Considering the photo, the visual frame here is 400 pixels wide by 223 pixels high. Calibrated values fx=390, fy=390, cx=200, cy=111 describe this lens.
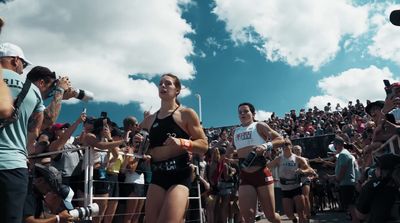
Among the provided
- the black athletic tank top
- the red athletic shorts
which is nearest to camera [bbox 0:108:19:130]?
the black athletic tank top

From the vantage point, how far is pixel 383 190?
505cm

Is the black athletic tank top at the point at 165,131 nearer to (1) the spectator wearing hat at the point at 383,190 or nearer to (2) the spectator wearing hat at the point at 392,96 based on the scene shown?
(1) the spectator wearing hat at the point at 383,190

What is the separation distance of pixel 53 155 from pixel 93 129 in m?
0.75

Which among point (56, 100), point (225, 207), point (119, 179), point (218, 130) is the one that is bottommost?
point (225, 207)

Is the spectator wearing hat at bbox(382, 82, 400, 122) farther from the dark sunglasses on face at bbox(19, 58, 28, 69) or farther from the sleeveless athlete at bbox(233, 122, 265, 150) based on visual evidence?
the dark sunglasses on face at bbox(19, 58, 28, 69)

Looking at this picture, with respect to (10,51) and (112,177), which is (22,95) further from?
(112,177)

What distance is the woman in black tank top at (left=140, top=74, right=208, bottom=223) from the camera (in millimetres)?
3857

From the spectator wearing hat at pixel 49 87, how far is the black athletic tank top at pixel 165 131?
1.02 m

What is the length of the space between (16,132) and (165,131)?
1.65 m

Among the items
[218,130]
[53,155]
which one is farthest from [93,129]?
[218,130]

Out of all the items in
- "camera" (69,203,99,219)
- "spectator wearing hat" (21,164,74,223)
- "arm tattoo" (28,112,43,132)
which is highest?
"arm tattoo" (28,112,43,132)

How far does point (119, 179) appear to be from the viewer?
715 cm

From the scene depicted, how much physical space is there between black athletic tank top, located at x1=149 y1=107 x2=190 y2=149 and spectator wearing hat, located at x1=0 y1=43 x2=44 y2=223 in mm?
1308

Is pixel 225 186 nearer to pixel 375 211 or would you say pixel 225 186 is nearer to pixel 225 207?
pixel 225 207
